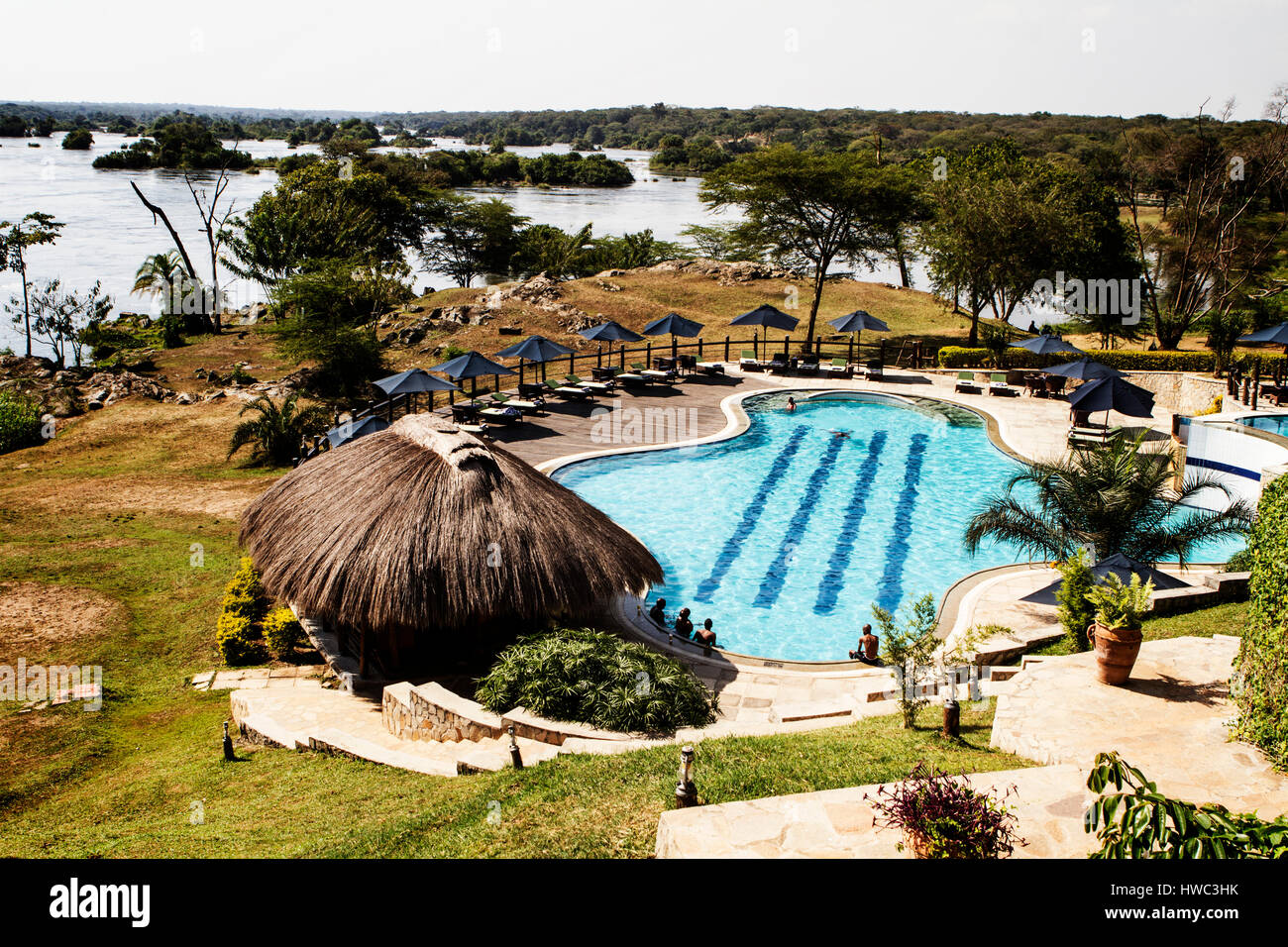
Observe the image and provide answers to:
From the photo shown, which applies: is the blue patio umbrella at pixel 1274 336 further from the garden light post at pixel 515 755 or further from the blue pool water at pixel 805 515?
the garden light post at pixel 515 755

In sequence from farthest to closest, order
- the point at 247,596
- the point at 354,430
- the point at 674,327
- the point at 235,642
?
the point at 674,327
the point at 354,430
the point at 247,596
the point at 235,642

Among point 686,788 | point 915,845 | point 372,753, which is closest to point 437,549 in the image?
point 372,753

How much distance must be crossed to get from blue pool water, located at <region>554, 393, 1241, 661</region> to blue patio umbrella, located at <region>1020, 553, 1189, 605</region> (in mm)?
2739

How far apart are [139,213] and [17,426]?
9132cm

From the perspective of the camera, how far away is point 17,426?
29156mm

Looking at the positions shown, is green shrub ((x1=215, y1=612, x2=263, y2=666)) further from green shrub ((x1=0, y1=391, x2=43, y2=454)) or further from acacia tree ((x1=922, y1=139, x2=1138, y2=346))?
acacia tree ((x1=922, y1=139, x2=1138, y2=346))

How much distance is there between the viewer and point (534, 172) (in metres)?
144

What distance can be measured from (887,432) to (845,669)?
15.4m

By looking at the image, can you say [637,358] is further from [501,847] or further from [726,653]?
[501,847]

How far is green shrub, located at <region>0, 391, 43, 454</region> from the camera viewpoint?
28.8 metres

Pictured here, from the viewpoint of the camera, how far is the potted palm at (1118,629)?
1039 cm

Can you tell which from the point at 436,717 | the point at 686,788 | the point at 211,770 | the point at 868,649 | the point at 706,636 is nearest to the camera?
the point at 686,788

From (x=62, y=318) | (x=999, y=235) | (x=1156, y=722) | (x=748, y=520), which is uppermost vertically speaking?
(x=999, y=235)

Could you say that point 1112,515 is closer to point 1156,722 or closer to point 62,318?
point 1156,722
